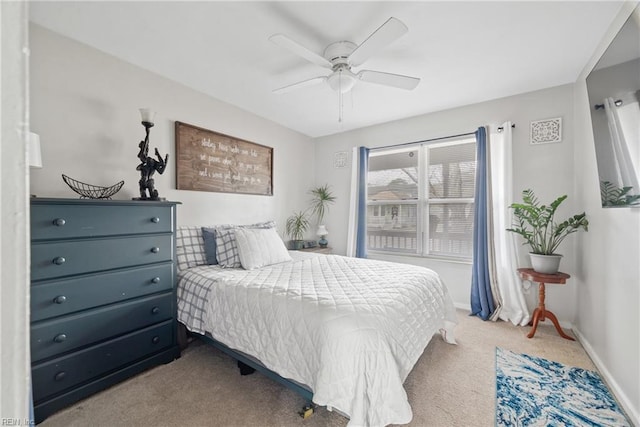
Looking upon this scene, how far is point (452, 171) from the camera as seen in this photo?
3.46 meters

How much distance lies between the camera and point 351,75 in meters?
2.14

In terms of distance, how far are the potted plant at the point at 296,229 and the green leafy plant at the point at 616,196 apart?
10.4ft

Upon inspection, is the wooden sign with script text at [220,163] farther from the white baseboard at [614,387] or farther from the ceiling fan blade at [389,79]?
the white baseboard at [614,387]

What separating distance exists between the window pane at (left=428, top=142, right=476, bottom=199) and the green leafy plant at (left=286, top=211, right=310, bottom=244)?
6.34 feet

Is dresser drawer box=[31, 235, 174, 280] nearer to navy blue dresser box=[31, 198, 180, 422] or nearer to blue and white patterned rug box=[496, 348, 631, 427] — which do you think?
navy blue dresser box=[31, 198, 180, 422]

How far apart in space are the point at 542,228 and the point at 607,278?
3.08ft

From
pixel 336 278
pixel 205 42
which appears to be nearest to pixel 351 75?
pixel 205 42

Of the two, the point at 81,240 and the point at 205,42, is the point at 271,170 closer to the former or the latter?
the point at 205,42

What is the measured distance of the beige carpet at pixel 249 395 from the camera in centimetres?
154

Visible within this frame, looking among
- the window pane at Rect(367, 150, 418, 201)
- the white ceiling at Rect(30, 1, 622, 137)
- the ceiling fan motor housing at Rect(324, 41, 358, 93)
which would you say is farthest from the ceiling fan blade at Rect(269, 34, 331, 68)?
the window pane at Rect(367, 150, 418, 201)

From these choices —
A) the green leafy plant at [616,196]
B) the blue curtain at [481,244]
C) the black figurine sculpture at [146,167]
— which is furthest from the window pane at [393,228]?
the black figurine sculpture at [146,167]

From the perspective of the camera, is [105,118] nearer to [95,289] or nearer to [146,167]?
[146,167]

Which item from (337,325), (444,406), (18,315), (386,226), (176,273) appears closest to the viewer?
(18,315)

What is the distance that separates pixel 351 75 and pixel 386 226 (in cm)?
241
